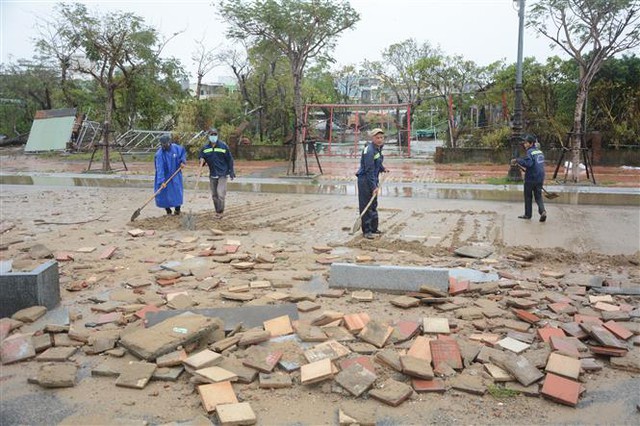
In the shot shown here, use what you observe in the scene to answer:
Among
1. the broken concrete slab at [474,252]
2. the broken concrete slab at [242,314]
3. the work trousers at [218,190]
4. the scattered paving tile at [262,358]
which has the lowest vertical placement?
the scattered paving tile at [262,358]

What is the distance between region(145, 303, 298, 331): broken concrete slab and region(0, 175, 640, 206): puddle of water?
9.21 meters

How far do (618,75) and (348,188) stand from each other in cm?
1170

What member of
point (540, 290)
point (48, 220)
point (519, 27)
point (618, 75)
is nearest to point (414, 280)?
point (540, 290)

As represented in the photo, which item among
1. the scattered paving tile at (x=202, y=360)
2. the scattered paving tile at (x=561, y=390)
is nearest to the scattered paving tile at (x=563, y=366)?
the scattered paving tile at (x=561, y=390)

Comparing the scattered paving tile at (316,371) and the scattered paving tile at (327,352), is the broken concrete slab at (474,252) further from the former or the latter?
the scattered paving tile at (316,371)

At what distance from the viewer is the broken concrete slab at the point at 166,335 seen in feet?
13.6

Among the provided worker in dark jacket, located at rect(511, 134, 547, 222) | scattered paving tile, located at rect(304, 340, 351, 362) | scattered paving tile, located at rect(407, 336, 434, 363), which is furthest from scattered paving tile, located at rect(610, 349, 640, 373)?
worker in dark jacket, located at rect(511, 134, 547, 222)

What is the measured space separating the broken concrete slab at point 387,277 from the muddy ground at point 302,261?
244 millimetres

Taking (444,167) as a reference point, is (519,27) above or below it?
above

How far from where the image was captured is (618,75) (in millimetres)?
19688

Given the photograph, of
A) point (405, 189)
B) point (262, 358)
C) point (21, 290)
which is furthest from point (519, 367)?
point (405, 189)

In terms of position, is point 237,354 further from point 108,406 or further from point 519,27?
point 519,27

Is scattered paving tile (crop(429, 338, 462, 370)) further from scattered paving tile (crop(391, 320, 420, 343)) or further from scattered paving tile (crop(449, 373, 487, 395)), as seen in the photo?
scattered paving tile (crop(391, 320, 420, 343))

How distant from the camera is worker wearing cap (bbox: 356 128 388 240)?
8.70 m
